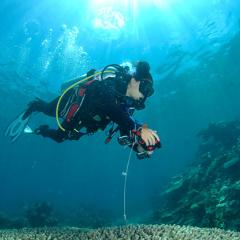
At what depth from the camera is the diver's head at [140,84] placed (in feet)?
20.3

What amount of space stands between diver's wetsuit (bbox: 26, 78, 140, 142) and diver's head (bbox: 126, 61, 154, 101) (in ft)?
0.94

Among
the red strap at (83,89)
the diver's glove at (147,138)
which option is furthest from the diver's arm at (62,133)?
the diver's glove at (147,138)

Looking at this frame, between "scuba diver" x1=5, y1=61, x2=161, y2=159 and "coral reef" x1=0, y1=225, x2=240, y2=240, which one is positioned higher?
"scuba diver" x1=5, y1=61, x2=161, y2=159

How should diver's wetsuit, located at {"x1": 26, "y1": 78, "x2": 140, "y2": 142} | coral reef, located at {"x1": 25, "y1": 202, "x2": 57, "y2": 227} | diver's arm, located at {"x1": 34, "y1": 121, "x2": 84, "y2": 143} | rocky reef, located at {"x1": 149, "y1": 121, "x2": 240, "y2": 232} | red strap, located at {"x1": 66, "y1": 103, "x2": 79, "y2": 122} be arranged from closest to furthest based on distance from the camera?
diver's wetsuit, located at {"x1": 26, "y1": 78, "x2": 140, "y2": 142} → red strap, located at {"x1": 66, "y1": 103, "x2": 79, "y2": 122} → diver's arm, located at {"x1": 34, "y1": 121, "x2": 84, "y2": 143} → rocky reef, located at {"x1": 149, "y1": 121, "x2": 240, "y2": 232} → coral reef, located at {"x1": 25, "y1": 202, "x2": 57, "y2": 227}

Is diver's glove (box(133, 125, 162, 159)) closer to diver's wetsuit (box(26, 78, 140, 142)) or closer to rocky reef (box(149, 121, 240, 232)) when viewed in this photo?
diver's wetsuit (box(26, 78, 140, 142))

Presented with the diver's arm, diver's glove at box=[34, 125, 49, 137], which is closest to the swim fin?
diver's glove at box=[34, 125, 49, 137]

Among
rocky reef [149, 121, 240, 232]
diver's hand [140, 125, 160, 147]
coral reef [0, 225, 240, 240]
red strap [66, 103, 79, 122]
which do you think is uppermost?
red strap [66, 103, 79, 122]

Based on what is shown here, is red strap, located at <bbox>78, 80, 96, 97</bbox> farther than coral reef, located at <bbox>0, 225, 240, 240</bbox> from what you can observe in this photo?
Yes

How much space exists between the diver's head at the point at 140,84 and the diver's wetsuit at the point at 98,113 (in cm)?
29

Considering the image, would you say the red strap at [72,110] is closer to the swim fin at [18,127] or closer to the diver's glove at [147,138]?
the diver's glove at [147,138]

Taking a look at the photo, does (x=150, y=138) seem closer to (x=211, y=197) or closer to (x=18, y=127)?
(x=18, y=127)

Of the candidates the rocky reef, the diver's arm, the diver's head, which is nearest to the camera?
the diver's head

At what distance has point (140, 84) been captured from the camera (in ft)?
20.3

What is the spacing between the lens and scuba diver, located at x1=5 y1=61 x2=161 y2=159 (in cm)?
547
